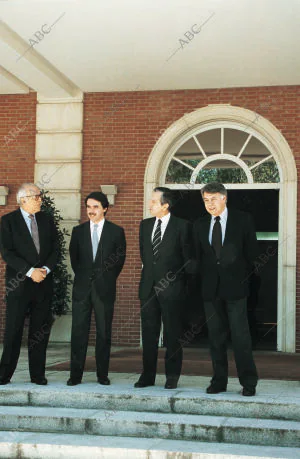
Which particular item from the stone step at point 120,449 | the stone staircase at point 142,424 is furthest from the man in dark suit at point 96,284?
the stone step at point 120,449

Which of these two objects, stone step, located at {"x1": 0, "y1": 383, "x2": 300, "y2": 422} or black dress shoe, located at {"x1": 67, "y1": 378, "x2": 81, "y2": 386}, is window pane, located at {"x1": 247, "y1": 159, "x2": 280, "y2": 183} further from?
black dress shoe, located at {"x1": 67, "y1": 378, "x2": 81, "y2": 386}

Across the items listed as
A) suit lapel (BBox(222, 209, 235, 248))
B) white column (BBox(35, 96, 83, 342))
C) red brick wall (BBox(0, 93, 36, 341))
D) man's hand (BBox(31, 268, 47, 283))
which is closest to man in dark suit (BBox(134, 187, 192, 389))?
suit lapel (BBox(222, 209, 235, 248))

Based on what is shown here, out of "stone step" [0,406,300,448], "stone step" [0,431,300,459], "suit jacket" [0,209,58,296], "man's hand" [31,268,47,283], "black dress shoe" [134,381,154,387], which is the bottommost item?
"stone step" [0,431,300,459]

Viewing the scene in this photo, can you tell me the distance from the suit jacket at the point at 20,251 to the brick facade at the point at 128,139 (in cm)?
461

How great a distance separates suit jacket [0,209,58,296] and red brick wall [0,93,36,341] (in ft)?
16.9

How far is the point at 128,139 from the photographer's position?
1074cm

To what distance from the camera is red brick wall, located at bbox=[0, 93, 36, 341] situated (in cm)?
1101

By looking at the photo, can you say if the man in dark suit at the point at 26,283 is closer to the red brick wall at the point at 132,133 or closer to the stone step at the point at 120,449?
the stone step at the point at 120,449

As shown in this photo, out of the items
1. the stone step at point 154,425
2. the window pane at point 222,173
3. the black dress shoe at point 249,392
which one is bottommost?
the stone step at point 154,425

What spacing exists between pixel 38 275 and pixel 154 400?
1.44 metres

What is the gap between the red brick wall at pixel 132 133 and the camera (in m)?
10.4

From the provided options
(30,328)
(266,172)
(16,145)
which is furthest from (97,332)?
(16,145)

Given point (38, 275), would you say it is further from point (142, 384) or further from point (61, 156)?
point (61, 156)

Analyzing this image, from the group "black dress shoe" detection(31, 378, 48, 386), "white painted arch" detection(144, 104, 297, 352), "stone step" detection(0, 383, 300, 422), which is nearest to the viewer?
"stone step" detection(0, 383, 300, 422)
